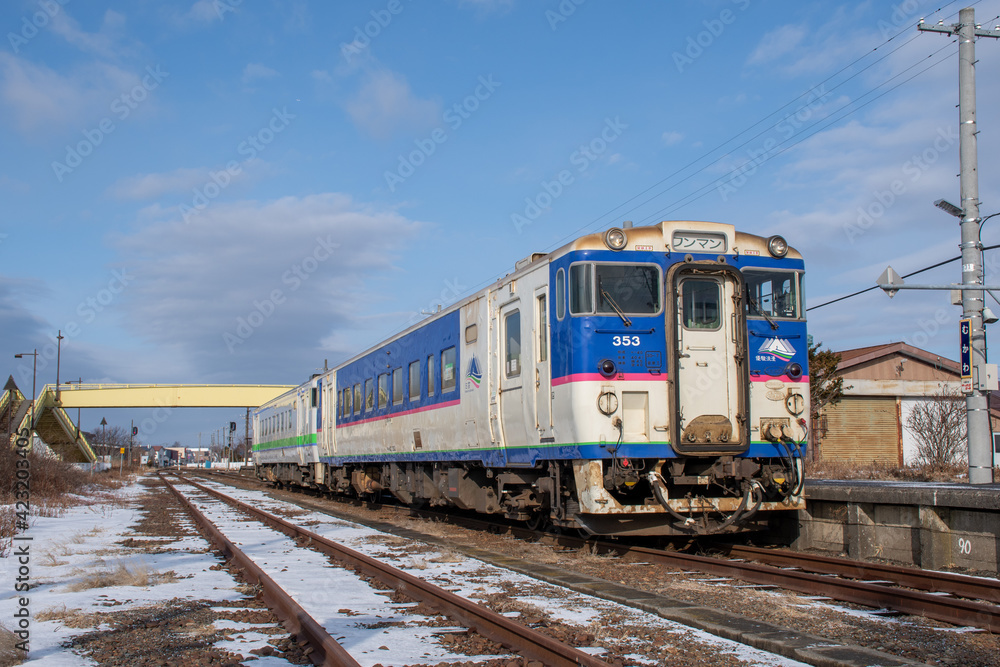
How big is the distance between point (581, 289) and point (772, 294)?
237 centimetres

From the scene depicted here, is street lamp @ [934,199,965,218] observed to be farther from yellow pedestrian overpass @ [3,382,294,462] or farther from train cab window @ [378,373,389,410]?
yellow pedestrian overpass @ [3,382,294,462]

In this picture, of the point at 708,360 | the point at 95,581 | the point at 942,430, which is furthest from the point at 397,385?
the point at 942,430

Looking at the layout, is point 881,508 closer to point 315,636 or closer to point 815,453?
point 315,636

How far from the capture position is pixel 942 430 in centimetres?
2702

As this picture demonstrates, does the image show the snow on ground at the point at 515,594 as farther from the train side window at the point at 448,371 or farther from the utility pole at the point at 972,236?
the utility pole at the point at 972,236

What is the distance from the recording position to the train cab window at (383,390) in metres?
17.6

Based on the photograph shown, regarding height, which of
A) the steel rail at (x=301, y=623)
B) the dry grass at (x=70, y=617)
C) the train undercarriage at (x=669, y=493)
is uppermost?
the train undercarriage at (x=669, y=493)

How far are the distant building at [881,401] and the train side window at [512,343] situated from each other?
864 inches

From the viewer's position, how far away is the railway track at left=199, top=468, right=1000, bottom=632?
254 inches

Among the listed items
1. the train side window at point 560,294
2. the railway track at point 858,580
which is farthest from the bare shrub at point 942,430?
the train side window at point 560,294

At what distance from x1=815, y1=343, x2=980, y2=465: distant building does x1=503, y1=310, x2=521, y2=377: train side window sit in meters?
21.9

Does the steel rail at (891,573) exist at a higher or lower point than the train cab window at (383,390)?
lower

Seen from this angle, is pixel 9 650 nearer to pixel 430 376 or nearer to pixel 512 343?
pixel 512 343

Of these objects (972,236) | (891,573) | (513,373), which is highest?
(972,236)
